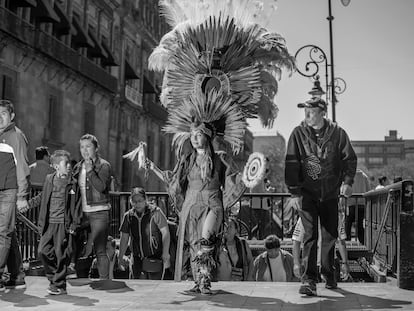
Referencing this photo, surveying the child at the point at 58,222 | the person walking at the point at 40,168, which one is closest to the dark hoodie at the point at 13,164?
the child at the point at 58,222

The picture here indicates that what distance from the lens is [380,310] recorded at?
17.9 feet

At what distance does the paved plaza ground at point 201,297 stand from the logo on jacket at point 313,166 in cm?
119

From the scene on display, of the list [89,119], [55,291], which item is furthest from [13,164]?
[89,119]

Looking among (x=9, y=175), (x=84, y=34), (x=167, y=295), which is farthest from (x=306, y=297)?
(x=84, y=34)

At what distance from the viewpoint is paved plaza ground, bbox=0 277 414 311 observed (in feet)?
18.8

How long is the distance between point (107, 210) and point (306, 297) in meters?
2.41

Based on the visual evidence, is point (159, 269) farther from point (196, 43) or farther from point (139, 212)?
point (196, 43)

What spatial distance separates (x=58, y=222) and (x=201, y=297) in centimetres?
174

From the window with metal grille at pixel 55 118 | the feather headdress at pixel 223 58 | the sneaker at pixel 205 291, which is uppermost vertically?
the window with metal grille at pixel 55 118

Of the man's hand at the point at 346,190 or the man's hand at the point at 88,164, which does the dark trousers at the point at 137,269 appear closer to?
the man's hand at the point at 88,164

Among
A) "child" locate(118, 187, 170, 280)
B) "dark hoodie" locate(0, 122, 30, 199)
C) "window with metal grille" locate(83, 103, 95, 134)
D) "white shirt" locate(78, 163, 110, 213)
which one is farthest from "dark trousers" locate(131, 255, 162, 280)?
"window with metal grille" locate(83, 103, 95, 134)

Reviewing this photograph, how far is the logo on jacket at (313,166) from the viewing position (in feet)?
20.6

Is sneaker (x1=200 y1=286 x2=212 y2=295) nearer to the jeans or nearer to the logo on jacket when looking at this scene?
the jeans

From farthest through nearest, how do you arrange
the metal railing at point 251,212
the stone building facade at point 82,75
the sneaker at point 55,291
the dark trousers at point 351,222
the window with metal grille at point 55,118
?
the window with metal grille at point 55,118
the stone building facade at point 82,75
the dark trousers at point 351,222
the metal railing at point 251,212
the sneaker at point 55,291
